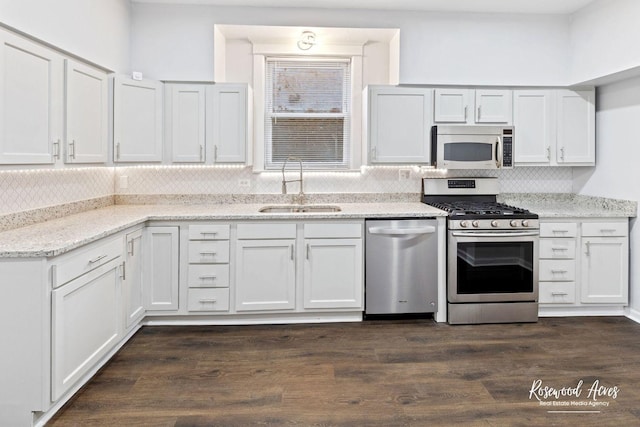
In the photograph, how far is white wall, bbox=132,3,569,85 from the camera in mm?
3844

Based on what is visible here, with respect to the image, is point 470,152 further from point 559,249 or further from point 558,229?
point 559,249

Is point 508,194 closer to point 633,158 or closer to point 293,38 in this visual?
point 633,158

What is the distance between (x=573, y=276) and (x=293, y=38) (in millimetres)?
3289

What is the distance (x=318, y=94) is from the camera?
14.0 feet

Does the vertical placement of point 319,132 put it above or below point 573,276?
above

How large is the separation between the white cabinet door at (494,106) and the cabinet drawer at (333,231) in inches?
61.1

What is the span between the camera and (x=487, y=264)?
11.6 feet

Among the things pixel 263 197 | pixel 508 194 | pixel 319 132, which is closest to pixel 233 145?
pixel 263 197

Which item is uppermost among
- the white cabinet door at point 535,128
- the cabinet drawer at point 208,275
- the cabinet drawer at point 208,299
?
the white cabinet door at point 535,128

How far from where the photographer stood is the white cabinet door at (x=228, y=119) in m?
3.77

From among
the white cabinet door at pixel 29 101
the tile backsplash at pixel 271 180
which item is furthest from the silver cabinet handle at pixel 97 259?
the tile backsplash at pixel 271 180

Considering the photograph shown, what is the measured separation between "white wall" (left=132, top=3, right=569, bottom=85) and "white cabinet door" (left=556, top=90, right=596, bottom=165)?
20 centimetres

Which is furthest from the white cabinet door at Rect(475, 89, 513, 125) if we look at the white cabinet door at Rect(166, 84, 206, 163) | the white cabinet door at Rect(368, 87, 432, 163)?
the white cabinet door at Rect(166, 84, 206, 163)

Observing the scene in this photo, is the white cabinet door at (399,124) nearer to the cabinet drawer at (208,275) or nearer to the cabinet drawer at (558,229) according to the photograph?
the cabinet drawer at (558,229)
